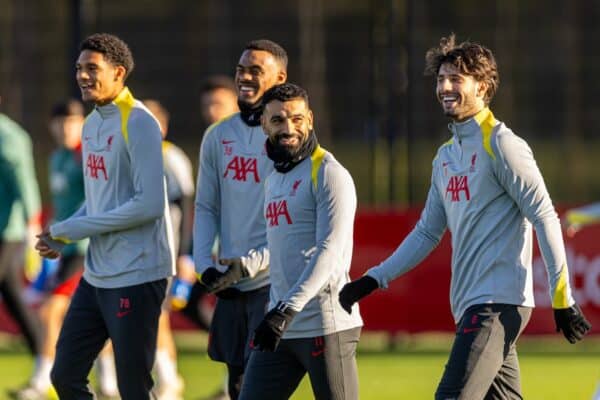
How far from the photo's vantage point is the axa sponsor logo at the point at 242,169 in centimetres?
838

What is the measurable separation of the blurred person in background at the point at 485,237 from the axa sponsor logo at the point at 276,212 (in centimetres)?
43

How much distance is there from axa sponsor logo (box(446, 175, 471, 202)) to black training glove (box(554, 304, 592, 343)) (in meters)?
0.66

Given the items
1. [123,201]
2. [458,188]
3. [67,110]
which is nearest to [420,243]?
[458,188]

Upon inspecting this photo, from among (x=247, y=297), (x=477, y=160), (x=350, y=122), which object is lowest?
(x=350, y=122)

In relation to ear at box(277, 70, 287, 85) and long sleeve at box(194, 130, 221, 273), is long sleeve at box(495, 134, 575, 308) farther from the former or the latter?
long sleeve at box(194, 130, 221, 273)

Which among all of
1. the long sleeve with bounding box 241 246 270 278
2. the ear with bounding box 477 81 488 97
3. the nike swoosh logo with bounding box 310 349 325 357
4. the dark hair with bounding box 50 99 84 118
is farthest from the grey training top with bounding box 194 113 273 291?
the dark hair with bounding box 50 99 84 118

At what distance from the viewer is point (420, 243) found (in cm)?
772

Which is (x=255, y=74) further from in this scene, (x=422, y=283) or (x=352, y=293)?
(x=422, y=283)

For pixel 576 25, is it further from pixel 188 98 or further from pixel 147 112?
pixel 147 112

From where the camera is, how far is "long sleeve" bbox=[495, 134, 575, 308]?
725 centimetres

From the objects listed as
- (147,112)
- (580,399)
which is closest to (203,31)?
(580,399)

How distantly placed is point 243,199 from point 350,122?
Answer: 24.3m

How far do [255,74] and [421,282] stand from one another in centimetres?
721

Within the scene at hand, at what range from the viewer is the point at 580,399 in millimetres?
11859
